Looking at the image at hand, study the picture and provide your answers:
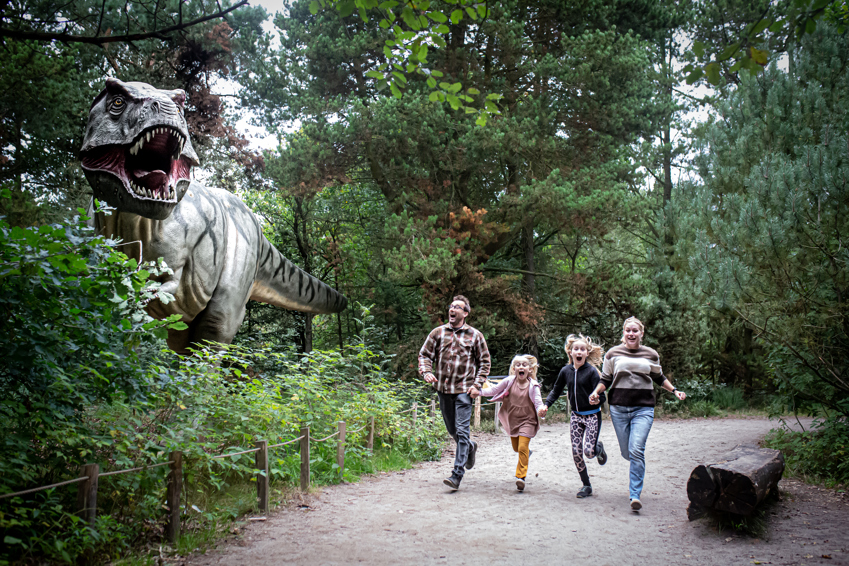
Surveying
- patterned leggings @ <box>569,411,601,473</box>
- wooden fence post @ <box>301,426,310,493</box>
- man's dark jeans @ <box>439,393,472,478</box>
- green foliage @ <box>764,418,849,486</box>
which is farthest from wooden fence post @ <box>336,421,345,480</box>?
green foliage @ <box>764,418,849,486</box>

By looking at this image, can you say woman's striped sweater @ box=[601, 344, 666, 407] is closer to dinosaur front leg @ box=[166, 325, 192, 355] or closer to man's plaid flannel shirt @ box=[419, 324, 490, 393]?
man's plaid flannel shirt @ box=[419, 324, 490, 393]

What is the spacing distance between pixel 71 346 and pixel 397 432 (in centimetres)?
524

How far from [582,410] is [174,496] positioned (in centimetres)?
382

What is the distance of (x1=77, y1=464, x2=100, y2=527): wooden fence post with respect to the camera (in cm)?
324

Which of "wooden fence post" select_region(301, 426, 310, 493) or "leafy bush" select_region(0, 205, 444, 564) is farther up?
"leafy bush" select_region(0, 205, 444, 564)

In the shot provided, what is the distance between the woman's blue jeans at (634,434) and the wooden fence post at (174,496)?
353 cm

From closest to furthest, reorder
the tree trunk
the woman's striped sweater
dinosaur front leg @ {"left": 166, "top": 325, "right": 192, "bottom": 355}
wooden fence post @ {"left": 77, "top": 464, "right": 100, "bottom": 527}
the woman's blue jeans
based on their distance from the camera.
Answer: wooden fence post @ {"left": 77, "top": 464, "right": 100, "bottom": 527}, the woman's blue jeans, the woman's striped sweater, dinosaur front leg @ {"left": 166, "top": 325, "right": 192, "bottom": 355}, the tree trunk

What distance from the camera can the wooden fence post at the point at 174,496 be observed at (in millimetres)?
3785

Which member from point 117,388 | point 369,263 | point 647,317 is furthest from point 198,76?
point 647,317

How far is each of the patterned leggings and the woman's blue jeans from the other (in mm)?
296

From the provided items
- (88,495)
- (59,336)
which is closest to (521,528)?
(88,495)

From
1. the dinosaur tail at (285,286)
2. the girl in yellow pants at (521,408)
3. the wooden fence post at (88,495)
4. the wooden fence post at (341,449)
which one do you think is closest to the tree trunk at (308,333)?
the dinosaur tail at (285,286)

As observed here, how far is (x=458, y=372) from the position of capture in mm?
6000

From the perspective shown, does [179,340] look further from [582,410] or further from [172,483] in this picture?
[582,410]
